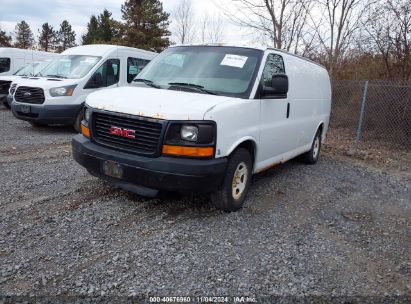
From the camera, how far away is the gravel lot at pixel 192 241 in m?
3.05

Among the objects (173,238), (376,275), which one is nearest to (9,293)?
(173,238)

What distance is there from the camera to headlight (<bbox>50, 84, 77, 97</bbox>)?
29.7 feet

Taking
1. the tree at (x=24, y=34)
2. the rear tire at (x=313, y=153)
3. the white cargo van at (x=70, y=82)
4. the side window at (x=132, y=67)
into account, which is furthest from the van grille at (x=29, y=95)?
the tree at (x=24, y=34)

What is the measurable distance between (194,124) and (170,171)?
1.76ft

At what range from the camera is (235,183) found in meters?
4.52

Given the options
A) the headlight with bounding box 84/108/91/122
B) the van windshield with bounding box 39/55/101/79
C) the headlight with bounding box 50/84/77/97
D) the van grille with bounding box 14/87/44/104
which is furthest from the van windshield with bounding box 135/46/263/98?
the van windshield with bounding box 39/55/101/79

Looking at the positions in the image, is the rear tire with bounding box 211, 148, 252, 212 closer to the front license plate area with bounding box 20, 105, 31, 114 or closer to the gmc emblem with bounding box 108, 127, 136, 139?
the gmc emblem with bounding box 108, 127, 136, 139

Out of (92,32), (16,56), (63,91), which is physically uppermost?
(92,32)

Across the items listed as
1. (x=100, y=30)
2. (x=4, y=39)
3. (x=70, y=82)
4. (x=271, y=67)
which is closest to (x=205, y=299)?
(x=271, y=67)

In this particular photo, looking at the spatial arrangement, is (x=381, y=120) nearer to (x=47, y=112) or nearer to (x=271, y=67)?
(x=271, y=67)

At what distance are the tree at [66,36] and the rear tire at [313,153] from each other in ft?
176

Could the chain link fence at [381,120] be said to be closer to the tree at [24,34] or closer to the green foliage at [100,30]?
the green foliage at [100,30]

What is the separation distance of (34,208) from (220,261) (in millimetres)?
2270

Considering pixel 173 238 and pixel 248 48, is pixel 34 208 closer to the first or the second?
pixel 173 238
